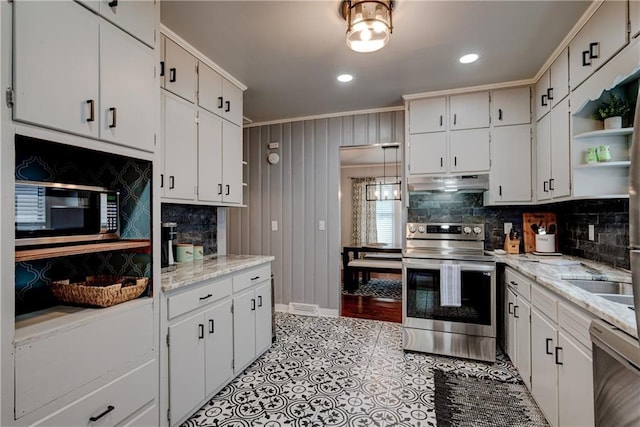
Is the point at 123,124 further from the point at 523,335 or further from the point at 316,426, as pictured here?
the point at 523,335

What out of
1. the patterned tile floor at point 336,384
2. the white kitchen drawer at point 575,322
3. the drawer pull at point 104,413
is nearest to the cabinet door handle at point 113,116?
the drawer pull at point 104,413

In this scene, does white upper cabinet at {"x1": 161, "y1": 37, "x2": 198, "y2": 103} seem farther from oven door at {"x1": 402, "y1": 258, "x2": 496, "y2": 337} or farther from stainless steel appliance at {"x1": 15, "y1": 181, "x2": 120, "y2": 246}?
oven door at {"x1": 402, "y1": 258, "x2": 496, "y2": 337}

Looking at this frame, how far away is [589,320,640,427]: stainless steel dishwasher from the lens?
959mm

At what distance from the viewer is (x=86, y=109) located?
1290 millimetres

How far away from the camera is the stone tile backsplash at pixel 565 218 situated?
2145mm

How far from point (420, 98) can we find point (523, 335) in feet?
7.75

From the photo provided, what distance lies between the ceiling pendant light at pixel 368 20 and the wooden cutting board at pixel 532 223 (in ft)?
7.91

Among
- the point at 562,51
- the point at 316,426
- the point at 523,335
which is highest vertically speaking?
the point at 562,51

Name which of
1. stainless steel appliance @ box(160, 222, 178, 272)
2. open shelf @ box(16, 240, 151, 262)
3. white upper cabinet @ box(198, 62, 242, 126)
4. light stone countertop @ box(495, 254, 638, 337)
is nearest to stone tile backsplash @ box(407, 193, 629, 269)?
light stone countertop @ box(495, 254, 638, 337)

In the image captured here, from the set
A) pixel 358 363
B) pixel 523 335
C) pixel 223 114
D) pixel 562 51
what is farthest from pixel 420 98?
pixel 358 363

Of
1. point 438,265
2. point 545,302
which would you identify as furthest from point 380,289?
point 545,302

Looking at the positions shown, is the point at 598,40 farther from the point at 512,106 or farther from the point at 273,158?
the point at 273,158

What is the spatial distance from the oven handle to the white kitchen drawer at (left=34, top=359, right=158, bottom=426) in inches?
85.1

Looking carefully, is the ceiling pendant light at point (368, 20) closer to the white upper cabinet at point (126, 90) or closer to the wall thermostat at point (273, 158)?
the white upper cabinet at point (126, 90)
